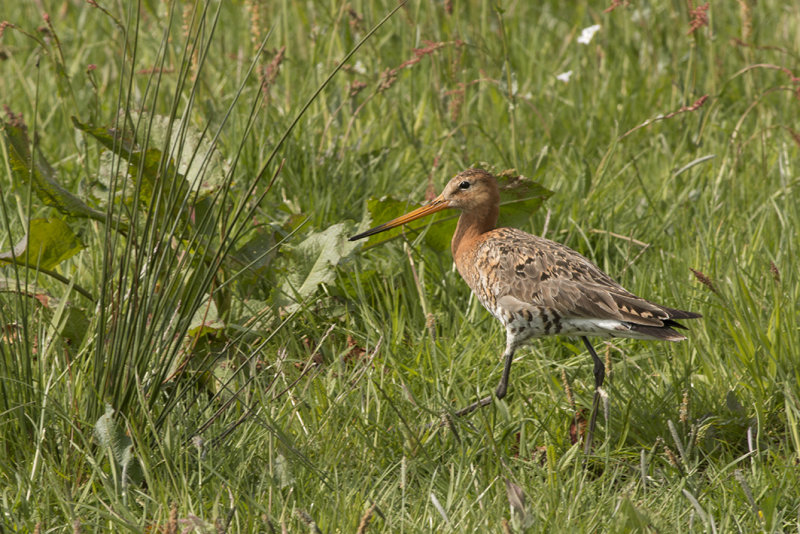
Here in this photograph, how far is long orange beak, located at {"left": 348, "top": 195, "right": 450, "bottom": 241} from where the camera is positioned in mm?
4051

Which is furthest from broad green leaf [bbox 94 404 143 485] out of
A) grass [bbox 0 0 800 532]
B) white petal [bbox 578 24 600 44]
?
white petal [bbox 578 24 600 44]

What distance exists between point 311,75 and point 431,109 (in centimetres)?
74

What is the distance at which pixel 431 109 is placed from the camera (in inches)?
237

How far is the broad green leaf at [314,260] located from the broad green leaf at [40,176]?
79 cm

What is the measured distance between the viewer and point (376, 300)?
441 cm

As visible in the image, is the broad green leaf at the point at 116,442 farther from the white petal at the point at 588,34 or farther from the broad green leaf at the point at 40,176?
the white petal at the point at 588,34

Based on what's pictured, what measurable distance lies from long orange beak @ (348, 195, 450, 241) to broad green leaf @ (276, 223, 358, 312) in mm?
84

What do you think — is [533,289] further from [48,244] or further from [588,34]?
[588,34]

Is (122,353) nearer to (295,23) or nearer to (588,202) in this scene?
(588,202)

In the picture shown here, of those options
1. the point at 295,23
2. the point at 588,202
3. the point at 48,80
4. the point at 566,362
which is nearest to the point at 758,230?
the point at 588,202

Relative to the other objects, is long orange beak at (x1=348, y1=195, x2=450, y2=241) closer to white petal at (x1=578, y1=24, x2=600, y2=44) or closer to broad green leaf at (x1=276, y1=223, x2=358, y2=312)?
broad green leaf at (x1=276, y1=223, x2=358, y2=312)

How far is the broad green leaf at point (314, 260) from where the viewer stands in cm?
403

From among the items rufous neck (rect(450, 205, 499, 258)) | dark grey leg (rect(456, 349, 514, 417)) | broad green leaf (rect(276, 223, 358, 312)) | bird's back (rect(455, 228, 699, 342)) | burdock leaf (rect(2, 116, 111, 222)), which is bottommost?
dark grey leg (rect(456, 349, 514, 417))

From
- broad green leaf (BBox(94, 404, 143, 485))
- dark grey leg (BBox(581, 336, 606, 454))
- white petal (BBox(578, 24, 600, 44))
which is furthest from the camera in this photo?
white petal (BBox(578, 24, 600, 44))
